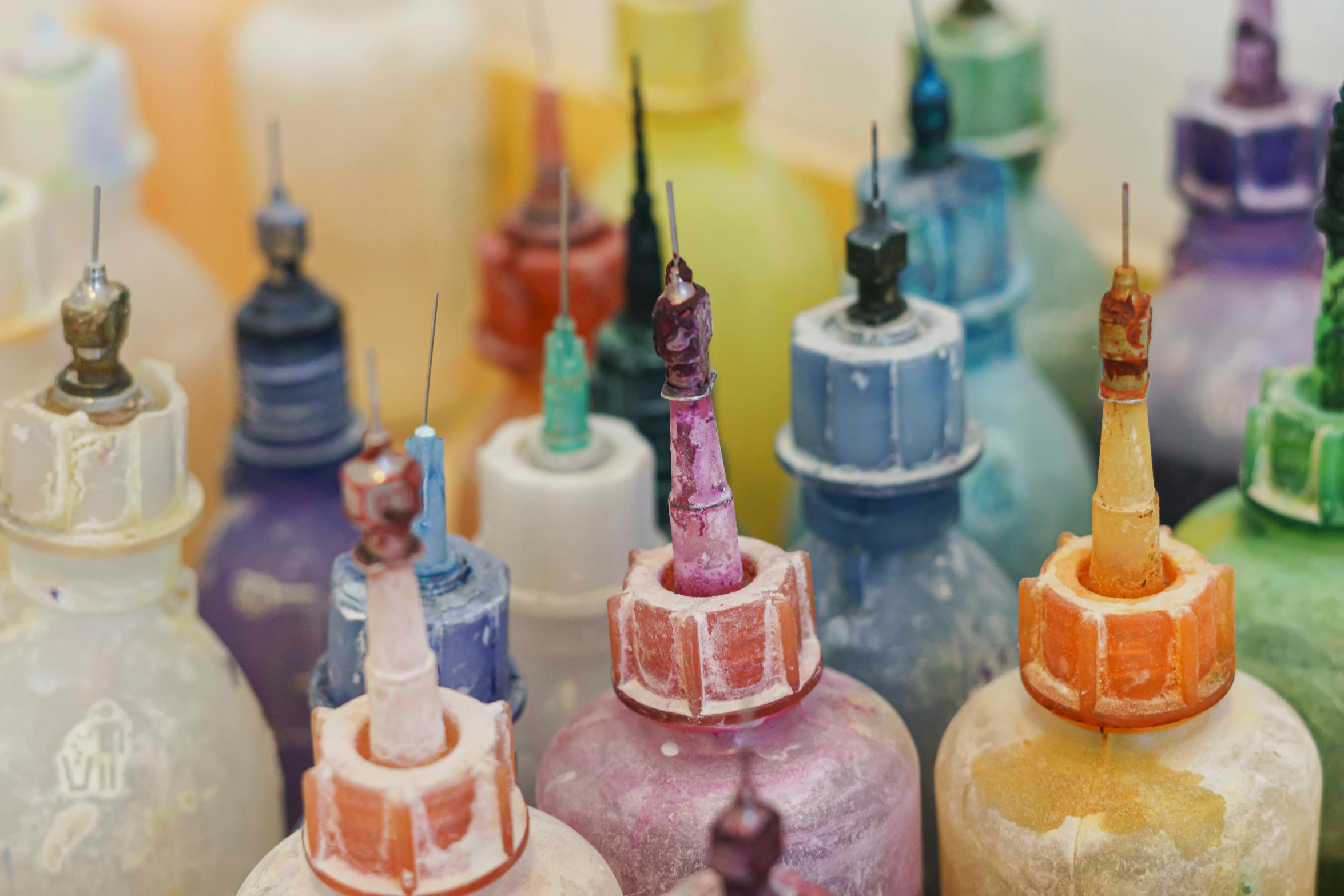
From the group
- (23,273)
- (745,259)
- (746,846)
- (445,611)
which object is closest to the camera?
(746,846)

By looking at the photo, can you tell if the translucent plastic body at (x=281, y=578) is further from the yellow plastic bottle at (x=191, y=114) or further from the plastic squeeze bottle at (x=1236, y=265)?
the yellow plastic bottle at (x=191, y=114)

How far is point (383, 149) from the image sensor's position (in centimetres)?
75

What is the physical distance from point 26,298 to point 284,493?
0.08m

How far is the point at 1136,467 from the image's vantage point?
13.4 inches

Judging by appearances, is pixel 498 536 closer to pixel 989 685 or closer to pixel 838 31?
pixel 989 685

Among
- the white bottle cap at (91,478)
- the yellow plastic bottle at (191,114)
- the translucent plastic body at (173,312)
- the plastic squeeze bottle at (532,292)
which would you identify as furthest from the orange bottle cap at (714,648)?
the yellow plastic bottle at (191,114)

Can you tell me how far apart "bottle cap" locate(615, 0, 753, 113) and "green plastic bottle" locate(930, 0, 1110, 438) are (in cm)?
6

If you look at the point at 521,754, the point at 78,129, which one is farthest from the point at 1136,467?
the point at 78,129

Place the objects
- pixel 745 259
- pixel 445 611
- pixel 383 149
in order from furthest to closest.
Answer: pixel 383 149 < pixel 745 259 < pixel 445 611

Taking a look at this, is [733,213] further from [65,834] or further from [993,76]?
[65,834]

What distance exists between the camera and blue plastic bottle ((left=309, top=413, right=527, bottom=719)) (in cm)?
37

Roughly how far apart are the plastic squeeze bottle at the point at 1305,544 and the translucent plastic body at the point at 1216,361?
0.12 meters

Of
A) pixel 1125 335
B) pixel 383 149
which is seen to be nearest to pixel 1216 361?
pixel 1125 335

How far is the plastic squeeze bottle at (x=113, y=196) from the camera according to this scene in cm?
64
